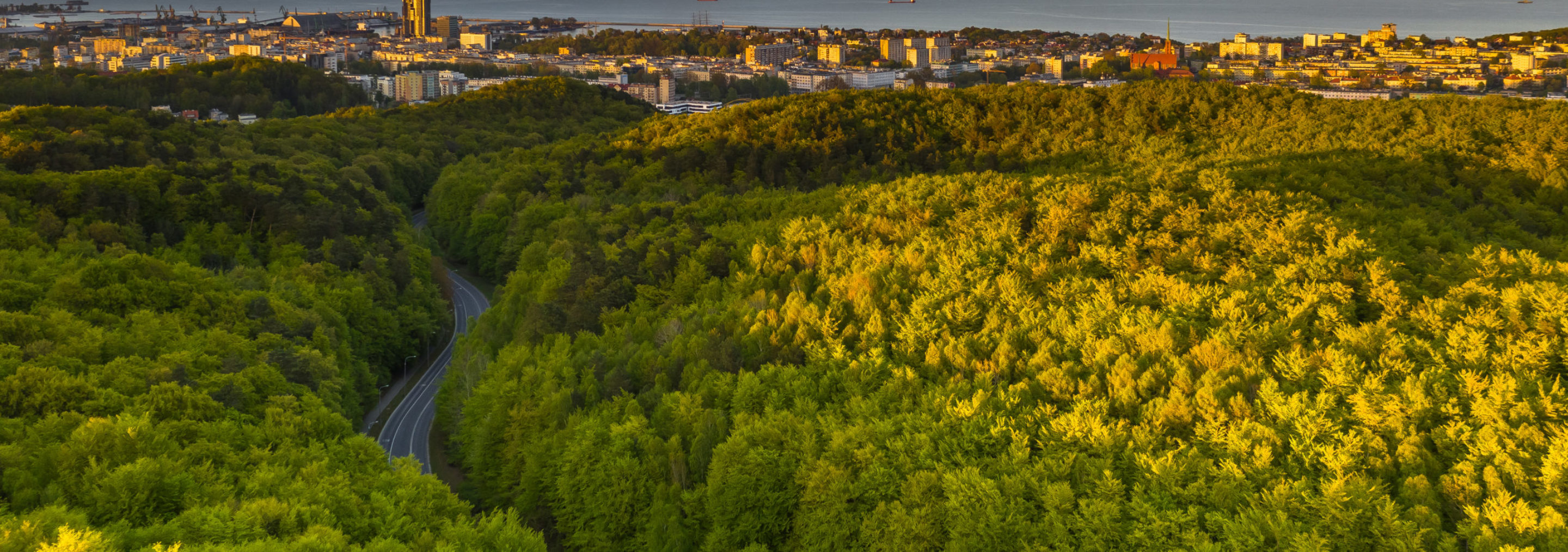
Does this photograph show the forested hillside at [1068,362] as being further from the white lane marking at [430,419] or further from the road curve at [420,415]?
the road curve at [420,415]

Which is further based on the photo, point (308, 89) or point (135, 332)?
point (308, 89)

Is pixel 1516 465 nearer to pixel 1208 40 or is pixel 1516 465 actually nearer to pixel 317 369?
pixel 317 369

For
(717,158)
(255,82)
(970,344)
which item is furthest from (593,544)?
(255,82)

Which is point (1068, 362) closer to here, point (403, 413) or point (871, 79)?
point (403, 413)

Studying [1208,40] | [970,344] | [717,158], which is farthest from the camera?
[1208,40]

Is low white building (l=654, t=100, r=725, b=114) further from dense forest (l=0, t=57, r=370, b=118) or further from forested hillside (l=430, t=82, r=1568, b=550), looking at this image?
forested hillside (l=430, t=82, r=1568, b=550)

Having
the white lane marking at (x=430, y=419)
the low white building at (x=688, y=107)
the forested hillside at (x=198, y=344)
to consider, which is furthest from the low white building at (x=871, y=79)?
the white lane marking at (x=430, y=419)
